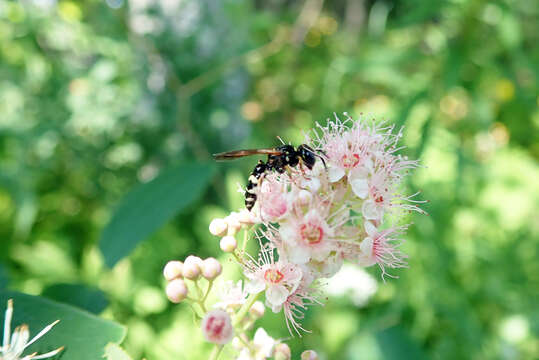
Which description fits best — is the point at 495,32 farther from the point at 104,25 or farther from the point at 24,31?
the point at 24,31

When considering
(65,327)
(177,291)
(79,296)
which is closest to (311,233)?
(177,291)

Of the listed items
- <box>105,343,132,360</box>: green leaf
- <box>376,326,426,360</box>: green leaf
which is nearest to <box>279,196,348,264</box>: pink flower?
<box>105,343,132,360</box>: green leaf

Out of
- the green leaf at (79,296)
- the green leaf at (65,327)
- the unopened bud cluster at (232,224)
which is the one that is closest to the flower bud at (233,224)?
the unopened bud cluster at (232,224)

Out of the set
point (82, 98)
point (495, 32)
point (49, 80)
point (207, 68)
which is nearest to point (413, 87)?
point (495, 32)

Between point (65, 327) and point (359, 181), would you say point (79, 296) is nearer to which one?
point (65, 327)

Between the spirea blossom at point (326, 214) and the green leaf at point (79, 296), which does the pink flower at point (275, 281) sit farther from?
the green leaf at point (79, 296)
